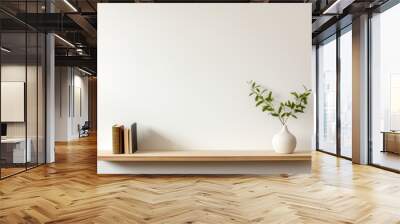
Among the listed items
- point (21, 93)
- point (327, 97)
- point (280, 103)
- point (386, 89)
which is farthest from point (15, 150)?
point (327, 97)

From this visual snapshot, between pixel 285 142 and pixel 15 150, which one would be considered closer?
pixel 285 142

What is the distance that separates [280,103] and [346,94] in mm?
3228

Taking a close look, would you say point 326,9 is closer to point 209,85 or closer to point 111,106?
point 209,85

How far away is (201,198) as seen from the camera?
4117 millimetres

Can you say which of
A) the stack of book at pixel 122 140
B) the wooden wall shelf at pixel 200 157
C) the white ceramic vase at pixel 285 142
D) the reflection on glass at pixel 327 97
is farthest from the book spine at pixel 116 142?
the reflection on glass at pixel 327 97

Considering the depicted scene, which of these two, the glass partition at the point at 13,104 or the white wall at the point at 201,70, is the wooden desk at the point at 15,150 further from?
the white wall at the point at 201,70

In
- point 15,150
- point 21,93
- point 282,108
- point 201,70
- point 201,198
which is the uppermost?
point 201,70

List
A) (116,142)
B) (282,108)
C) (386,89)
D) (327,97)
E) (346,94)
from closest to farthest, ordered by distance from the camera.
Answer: (116,142) → (282,108) → (386,89) → (346,94) → (327,97)

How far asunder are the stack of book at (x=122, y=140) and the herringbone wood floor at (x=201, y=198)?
45cm

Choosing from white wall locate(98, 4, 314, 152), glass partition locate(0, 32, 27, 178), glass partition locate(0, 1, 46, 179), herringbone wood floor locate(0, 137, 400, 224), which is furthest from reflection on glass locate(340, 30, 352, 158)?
glass partition locate(0, 32, 27, 178)

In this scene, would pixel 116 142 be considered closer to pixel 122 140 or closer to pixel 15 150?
pixel 122 140

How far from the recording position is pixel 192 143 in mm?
5395

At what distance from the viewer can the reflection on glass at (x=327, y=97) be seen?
8.63 meters

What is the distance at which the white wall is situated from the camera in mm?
5363
